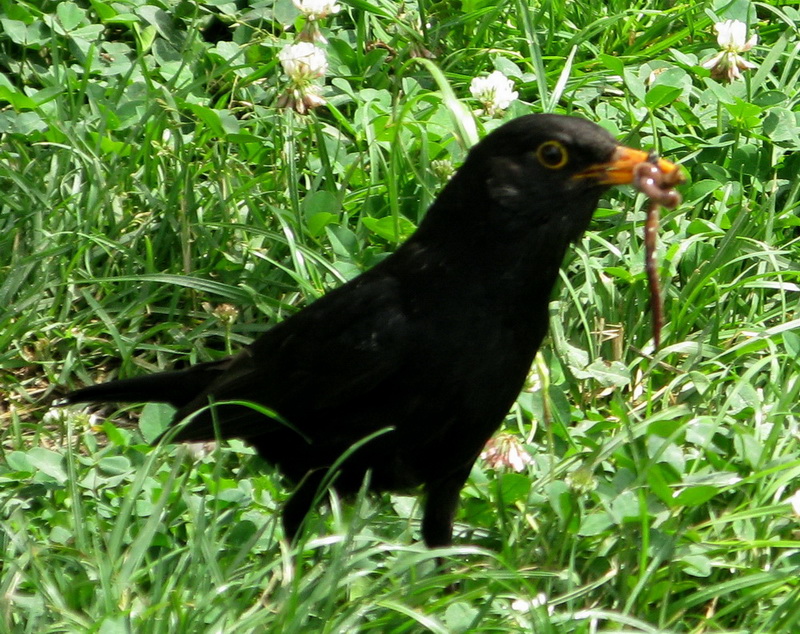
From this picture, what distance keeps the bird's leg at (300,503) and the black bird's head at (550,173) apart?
0.78m

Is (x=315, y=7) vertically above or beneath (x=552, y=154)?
above

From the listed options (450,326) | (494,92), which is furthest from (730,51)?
(450,326)

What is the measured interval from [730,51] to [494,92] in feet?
2.79

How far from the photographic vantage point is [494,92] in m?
4.77

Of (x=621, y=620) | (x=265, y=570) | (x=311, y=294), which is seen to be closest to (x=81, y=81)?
(x=311, y=294)

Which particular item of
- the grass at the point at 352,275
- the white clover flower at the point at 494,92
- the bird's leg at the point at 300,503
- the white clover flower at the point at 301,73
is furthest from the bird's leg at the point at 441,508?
the white clover flower at the point at 494,92

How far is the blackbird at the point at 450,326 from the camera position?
3.25 metres

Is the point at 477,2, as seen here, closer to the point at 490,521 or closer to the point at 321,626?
the point at 490,521

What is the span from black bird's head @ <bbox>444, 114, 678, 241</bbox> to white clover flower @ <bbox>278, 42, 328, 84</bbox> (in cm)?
122

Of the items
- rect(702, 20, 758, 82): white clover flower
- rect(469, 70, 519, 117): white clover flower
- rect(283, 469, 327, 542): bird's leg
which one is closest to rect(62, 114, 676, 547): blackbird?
rect(283, 469, 327, 542): bird's leg

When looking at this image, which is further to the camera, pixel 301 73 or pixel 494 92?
pixel 494 92

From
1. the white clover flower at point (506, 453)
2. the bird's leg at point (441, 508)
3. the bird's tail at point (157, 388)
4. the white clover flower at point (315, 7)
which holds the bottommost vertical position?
the bird's leg at point (441, 508)

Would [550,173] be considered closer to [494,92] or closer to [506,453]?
[506,453]

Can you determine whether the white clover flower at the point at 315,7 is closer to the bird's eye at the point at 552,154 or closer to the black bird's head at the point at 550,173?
the black bird's head at the point at 550,173
